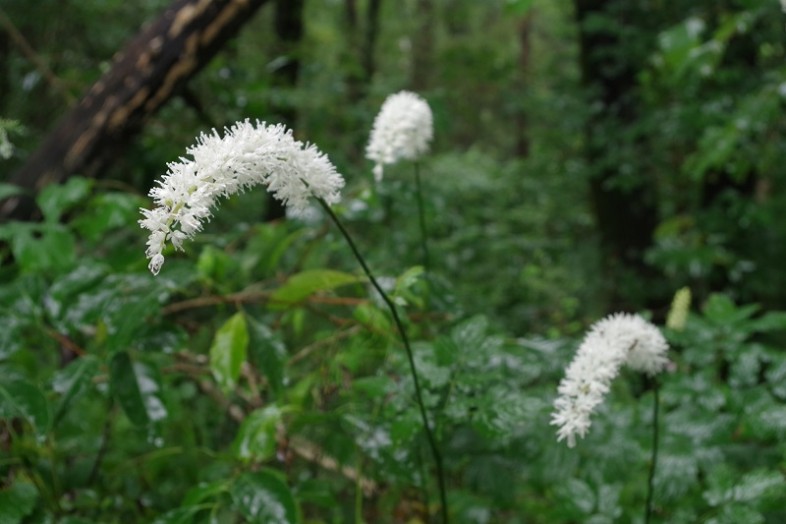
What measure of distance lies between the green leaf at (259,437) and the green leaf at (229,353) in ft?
0.42

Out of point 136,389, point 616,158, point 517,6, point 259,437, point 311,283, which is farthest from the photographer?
point 616,158

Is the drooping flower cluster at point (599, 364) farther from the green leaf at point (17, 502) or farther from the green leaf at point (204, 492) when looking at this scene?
the green leaf at point (17, 502)

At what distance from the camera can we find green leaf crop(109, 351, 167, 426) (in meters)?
1.36

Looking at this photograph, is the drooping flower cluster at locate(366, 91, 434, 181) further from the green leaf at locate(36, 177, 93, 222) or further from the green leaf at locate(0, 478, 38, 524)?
the green leaf at locate(0, 478, 38, 524)

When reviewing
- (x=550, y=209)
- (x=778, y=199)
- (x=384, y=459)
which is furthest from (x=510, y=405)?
(x=550, y=209)

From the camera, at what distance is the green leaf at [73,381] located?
1.34m

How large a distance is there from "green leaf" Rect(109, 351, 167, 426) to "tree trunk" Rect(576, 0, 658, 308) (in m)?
3.75

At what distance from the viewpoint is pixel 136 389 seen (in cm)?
138

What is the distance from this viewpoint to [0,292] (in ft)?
4.98

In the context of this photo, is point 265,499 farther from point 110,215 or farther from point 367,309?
point 110,215

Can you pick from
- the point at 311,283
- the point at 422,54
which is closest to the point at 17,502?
the point at 311,283

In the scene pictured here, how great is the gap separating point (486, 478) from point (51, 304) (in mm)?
1115

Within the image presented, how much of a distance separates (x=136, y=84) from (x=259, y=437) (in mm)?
1664

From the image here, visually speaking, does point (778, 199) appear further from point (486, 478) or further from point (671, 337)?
point (486, 478)
